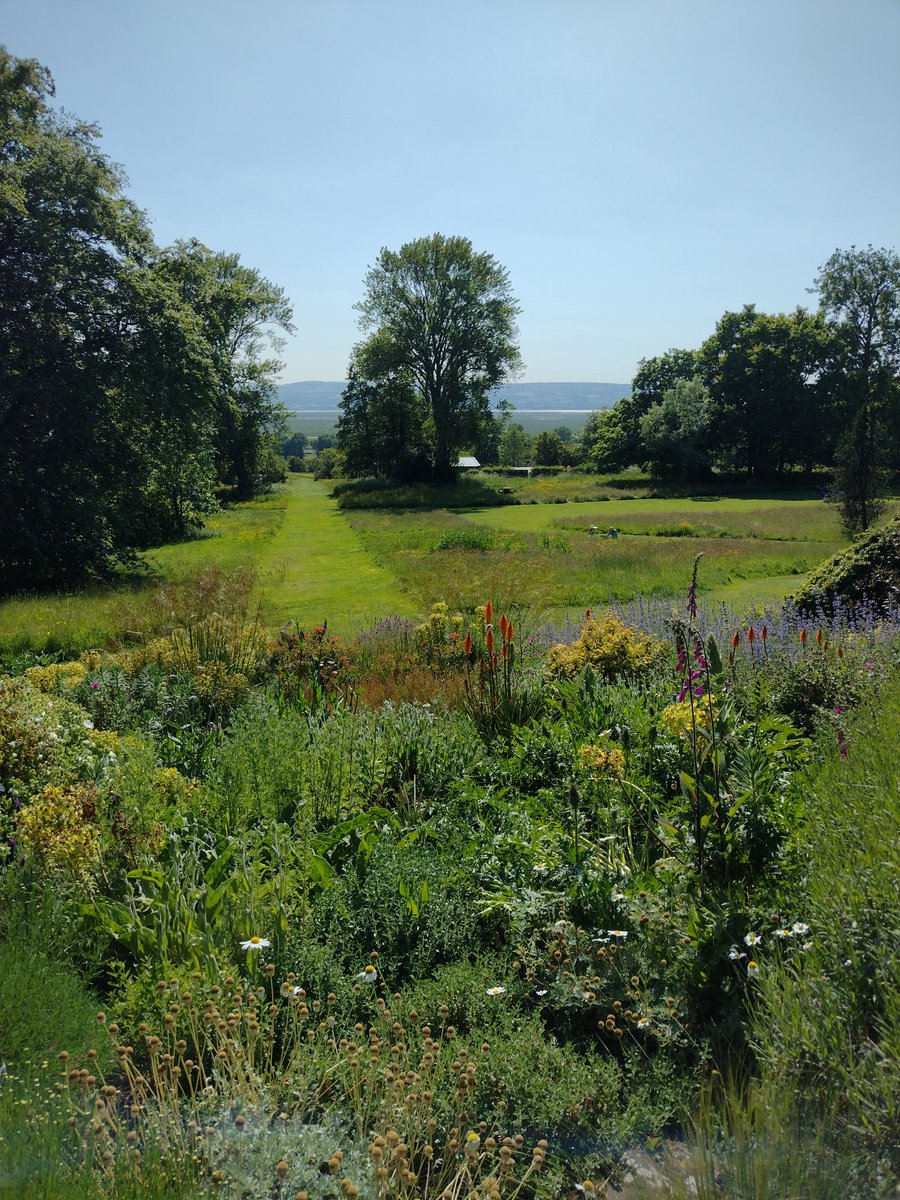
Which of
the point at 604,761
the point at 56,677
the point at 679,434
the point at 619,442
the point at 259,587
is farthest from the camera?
the point at 619,442

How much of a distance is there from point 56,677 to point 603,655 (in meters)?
4.64

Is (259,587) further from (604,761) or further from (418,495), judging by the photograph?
(418,495)

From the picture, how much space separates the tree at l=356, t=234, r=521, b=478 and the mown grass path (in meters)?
20.4

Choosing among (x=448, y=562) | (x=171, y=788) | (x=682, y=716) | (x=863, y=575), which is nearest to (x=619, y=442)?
(x=448, y=562)

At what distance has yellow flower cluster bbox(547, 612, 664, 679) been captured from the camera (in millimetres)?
6793

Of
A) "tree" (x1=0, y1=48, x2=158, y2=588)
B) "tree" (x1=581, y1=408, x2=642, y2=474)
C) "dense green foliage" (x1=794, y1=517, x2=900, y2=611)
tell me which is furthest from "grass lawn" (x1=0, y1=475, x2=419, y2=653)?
"tree" (x1=581, y1=408, x2=642, y2=474)

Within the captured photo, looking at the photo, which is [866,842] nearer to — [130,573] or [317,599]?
[317,599]

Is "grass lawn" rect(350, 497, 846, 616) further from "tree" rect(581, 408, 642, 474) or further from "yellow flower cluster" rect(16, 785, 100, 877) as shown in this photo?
"tree" rect(581, 408, 642, 474)

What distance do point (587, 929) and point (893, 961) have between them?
1.46 m

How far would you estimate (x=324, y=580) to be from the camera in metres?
17.7

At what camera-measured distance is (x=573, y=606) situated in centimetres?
1356

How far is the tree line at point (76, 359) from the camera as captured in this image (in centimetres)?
1620

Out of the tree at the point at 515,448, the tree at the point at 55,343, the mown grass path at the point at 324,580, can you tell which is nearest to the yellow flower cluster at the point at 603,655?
the mown grass path at the point at 324,580

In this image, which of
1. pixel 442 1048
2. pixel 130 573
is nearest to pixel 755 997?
pixel 442 1048
